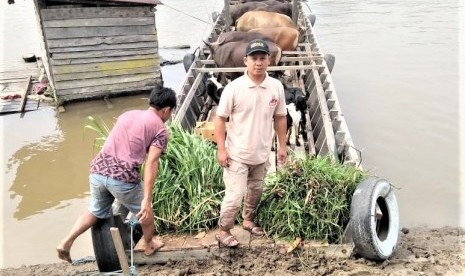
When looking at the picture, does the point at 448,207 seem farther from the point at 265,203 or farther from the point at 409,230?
the point at 265,203

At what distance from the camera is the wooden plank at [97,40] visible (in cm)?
1093

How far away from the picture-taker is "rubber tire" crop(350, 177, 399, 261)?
4.16 metres

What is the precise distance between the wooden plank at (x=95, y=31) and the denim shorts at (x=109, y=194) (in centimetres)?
776

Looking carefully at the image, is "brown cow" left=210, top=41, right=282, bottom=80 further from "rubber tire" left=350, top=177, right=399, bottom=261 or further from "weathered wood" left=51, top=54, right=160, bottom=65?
"weathered wood" left=51, top=54, right=160, bottom=65

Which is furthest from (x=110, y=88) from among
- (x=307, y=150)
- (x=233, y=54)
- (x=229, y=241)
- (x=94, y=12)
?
(x=229, y=241)

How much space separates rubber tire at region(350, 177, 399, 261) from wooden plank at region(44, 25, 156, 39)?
8.51m

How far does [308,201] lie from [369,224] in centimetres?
59

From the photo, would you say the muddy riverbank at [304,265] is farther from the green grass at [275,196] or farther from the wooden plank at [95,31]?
the wooden plank at [95,31]

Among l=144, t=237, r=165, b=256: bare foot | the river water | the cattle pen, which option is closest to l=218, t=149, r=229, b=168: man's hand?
the cattle pen

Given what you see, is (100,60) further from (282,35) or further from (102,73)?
(282,35)

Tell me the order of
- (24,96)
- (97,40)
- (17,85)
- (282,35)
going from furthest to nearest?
1. (17,85)
2. (24,96)
3. (97,40)
4. (282,35)

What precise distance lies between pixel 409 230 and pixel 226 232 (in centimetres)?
289

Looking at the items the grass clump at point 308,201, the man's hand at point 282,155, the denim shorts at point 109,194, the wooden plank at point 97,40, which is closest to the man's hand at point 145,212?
the denim shorts at point 109,194

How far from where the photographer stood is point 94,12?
11000mm
